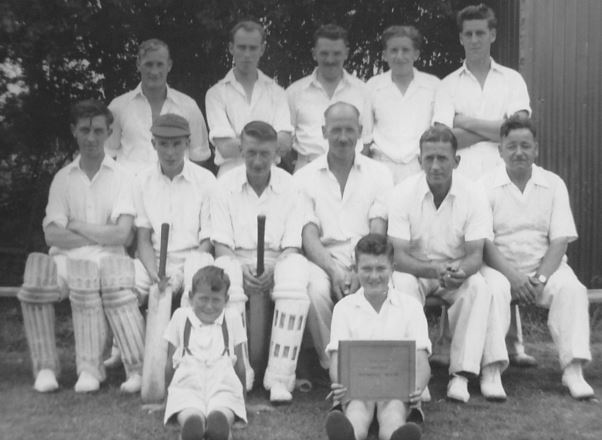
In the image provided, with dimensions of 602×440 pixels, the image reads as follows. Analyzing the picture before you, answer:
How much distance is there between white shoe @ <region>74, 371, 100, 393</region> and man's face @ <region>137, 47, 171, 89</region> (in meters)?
1.97

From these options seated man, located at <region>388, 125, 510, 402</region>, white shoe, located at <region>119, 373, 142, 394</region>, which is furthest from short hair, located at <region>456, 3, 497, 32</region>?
white shoe, located at <region>119, 373, 142, 394</region>

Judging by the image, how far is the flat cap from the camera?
597cm

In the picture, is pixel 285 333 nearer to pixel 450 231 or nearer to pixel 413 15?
pixel 450 231

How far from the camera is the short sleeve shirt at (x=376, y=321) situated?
5.13 metres

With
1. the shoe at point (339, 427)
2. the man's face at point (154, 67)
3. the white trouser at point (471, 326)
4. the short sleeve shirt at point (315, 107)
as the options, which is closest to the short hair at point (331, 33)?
the short sleeve shirt at point (315, 107)

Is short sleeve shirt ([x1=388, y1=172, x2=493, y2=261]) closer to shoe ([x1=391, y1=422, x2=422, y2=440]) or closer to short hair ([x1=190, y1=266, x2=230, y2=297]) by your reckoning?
short hair ([x1=190, y1=266, x2=230, y2=297])

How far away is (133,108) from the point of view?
6.69 meters

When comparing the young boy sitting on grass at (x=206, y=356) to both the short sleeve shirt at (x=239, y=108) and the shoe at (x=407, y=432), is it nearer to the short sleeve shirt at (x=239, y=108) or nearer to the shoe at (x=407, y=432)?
the shoe at (x=407, y=432)

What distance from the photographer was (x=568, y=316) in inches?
225

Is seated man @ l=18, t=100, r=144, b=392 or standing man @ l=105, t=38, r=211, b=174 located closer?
seated man @ l=18, t=100, r=144, b=392

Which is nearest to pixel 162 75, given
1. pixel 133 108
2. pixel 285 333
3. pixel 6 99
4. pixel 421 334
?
pixel 133 108

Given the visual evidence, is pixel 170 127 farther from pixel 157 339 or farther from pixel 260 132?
pixel 157 339

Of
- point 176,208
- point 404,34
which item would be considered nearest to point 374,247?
point 176,208

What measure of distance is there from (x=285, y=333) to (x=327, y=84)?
1964 mm
